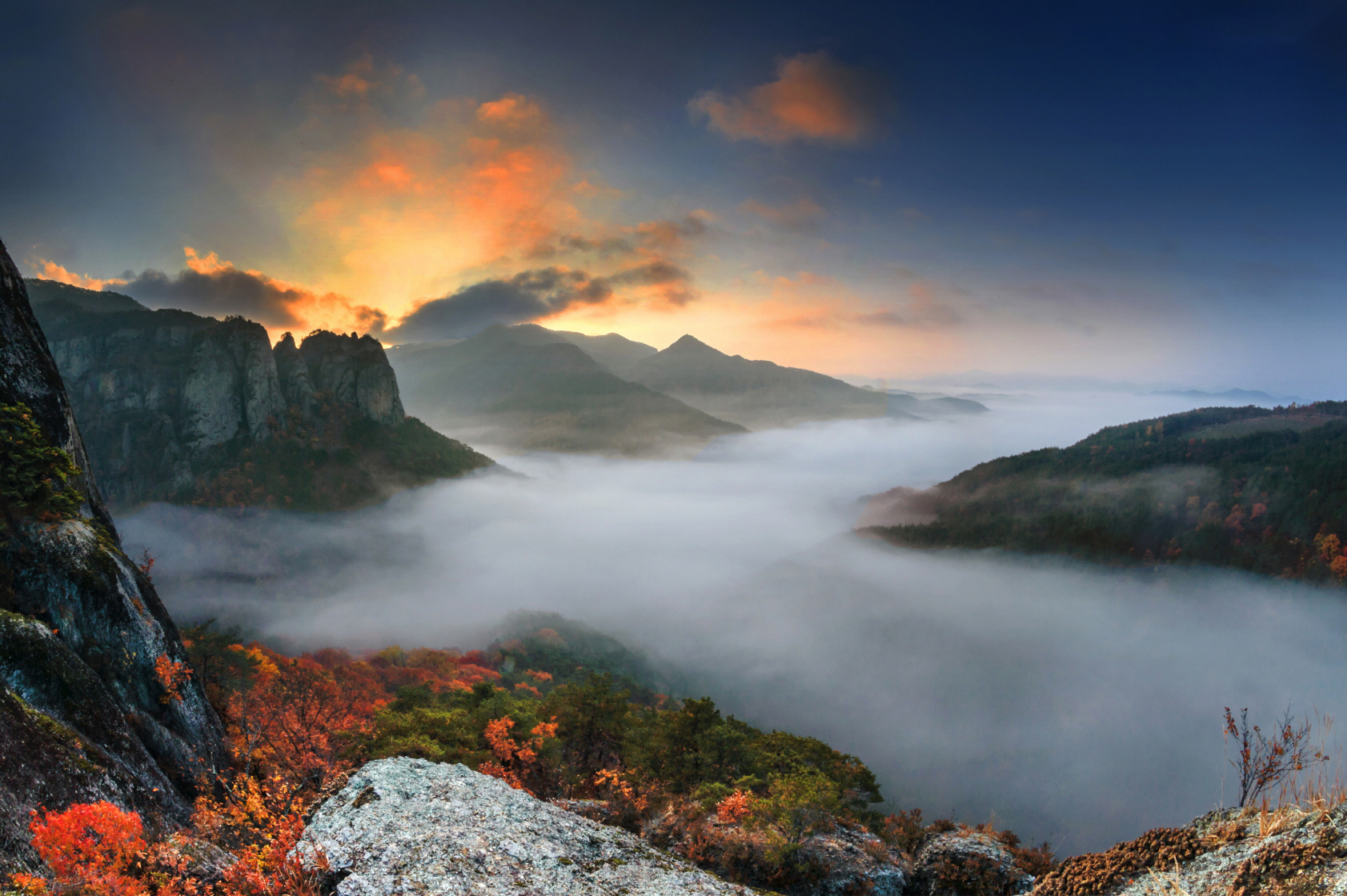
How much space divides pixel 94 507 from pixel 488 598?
185m

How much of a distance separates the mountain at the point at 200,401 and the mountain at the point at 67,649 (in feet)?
491

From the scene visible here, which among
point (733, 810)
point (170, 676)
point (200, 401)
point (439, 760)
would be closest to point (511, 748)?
point (439, 760)

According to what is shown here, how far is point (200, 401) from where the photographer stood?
140 meters

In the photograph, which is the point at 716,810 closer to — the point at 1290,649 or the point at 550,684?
the point at 550,684

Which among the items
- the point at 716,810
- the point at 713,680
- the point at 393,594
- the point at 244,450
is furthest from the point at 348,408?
the point at 716,810

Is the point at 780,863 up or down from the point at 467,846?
down

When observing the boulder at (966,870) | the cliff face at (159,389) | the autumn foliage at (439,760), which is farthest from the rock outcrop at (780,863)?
the cliff face at (159,389)

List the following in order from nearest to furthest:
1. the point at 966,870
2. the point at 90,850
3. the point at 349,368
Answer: the point at 90,850, the point at 966,870, the point at 349,368

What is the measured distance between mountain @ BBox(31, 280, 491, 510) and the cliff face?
0.83ft

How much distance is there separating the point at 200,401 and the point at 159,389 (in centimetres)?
1173

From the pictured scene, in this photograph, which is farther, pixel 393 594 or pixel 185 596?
pixel 393 594

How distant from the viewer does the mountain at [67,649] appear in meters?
12.9

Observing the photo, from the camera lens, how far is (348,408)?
6752 inches

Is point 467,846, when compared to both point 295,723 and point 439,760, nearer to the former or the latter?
point 439,760
